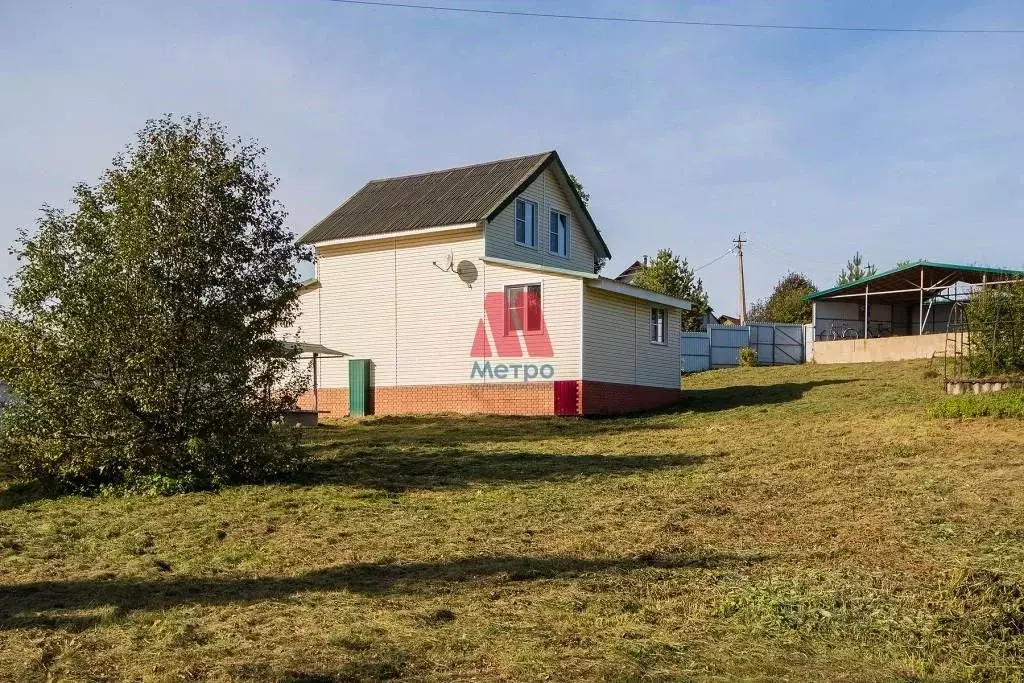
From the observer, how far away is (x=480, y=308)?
82.8 feet

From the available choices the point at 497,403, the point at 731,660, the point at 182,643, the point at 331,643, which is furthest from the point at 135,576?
the point at 497,403

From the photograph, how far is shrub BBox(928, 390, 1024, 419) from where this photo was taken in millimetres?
16531

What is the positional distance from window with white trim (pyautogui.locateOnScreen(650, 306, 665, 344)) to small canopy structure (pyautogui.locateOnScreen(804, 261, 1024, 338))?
13726mm

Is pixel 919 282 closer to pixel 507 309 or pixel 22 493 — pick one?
pixel 507 309

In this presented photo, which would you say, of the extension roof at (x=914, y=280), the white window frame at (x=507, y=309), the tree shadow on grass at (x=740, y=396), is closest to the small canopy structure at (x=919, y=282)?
the extension roof at (x=914, y=280)

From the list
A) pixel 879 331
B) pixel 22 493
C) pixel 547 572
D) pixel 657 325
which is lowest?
pixel 22 493

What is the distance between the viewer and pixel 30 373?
1220 cm

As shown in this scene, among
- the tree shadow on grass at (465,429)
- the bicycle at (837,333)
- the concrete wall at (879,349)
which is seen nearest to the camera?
the tree shadow on grass at (465,429)

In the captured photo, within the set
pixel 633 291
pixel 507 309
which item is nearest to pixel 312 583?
pixel 507 309

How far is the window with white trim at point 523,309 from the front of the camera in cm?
2459

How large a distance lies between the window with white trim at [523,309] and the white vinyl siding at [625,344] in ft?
4.38

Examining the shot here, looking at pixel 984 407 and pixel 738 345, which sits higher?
Result: pixel 738 345
